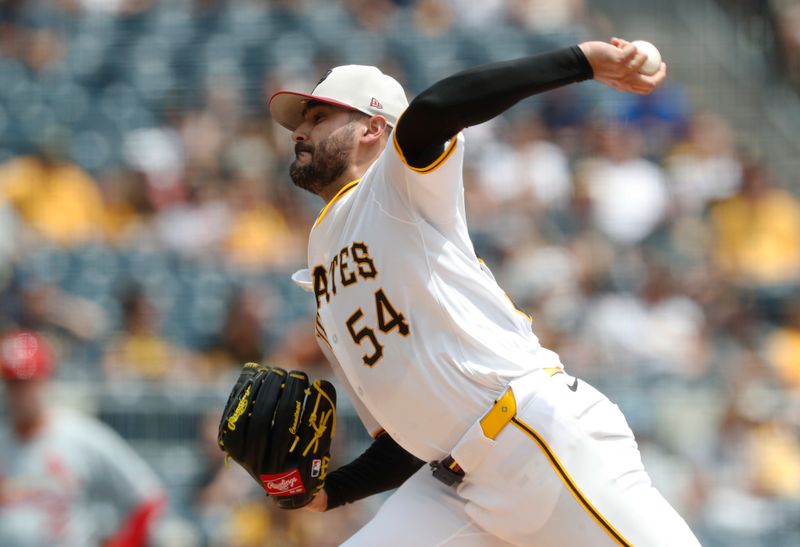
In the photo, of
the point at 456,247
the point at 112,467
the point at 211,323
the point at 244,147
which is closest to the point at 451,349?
the point at 456,247

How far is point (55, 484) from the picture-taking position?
19.5ft

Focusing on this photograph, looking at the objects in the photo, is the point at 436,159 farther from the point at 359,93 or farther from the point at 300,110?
the point at 300,110

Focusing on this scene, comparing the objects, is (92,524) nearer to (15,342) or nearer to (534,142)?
(15,342)

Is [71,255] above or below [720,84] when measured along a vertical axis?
below

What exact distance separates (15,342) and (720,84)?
20.8 ft

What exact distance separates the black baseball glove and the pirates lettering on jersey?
275 millimetres

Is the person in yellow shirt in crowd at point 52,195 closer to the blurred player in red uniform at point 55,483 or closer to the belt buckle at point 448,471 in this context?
the blurred player in red uniform at point 55,483

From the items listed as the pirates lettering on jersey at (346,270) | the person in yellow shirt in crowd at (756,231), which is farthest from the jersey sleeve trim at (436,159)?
the person in yellow shirt in crowd at (756,231)

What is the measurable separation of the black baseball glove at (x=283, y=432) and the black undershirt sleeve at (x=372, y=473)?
16 cm

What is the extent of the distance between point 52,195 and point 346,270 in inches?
250

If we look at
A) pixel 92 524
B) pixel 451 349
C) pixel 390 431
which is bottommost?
pixel 92 524

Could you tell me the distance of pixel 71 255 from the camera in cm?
866

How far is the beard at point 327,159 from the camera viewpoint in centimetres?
374

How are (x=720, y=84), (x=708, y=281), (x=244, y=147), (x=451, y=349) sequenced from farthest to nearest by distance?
(x=720, y=84)
(x=244, y=147)
(x=708, y=281)
(x=451, y=349)
